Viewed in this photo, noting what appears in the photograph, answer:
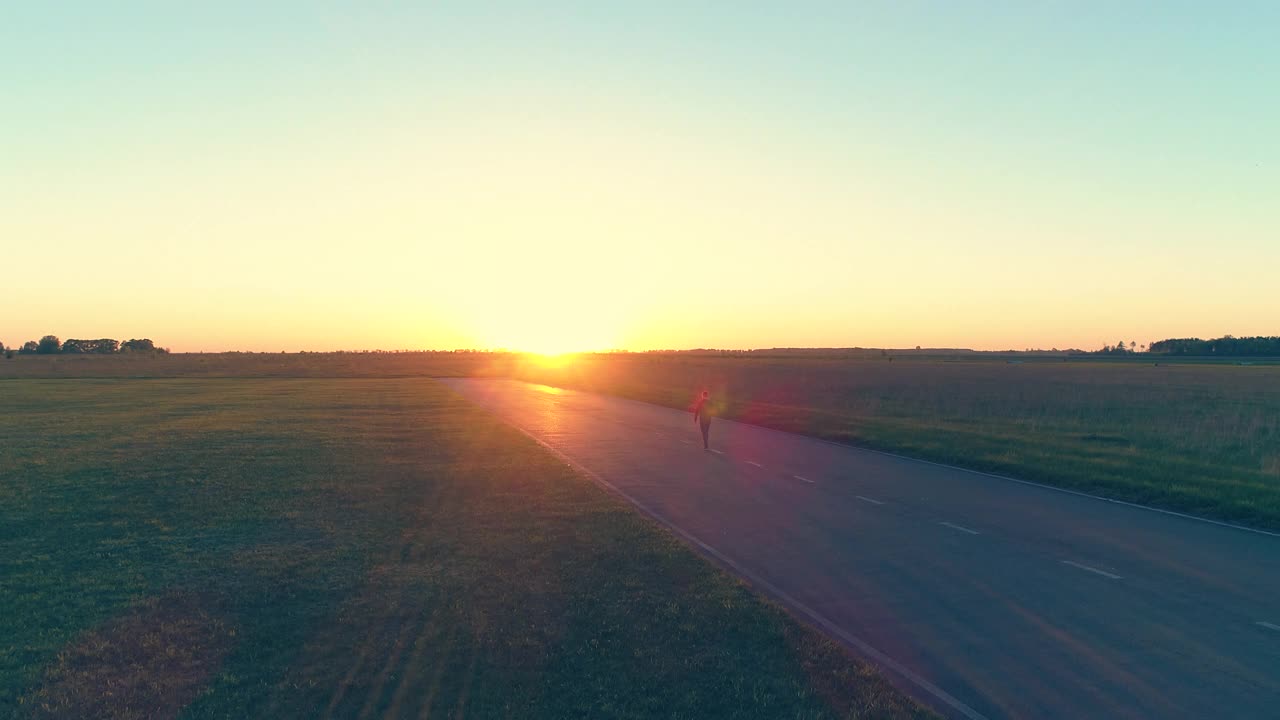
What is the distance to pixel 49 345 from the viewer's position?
195000 mm

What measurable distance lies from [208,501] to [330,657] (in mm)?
8349

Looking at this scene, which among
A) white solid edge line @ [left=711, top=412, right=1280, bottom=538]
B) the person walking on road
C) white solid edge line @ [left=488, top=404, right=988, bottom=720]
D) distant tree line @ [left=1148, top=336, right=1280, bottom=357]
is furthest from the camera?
distant tree line @ [left=1148, top=336, right=1280, bottom=357]

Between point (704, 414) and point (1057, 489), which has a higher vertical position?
point (704, 414)

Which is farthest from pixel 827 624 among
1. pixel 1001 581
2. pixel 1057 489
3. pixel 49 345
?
pixel 49 345

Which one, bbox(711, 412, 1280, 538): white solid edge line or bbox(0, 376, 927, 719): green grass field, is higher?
bbox(711, 412, 1280, 538): white solid edge line

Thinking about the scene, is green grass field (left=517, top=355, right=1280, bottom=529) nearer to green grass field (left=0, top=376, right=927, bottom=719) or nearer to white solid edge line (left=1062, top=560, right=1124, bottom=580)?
white solid edge line (left=1062, top=560, right=1124, bottom=580)

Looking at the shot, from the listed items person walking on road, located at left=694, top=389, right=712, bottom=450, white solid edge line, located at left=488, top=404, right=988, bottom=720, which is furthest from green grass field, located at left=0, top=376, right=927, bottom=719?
person walking on road, located at left=694, top=389, right=712, bottom=450

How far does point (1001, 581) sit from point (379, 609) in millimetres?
6775

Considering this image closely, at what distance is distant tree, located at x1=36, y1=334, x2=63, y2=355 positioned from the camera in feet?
632

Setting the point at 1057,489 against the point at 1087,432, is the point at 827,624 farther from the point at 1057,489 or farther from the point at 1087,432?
the point at 1087,432

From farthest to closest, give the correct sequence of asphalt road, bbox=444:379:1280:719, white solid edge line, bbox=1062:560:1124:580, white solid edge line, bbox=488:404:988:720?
white solid edge line, bbox=1062:560:1124:580 → asphalt road, bbox=444:379:1280:719 → white solid edge line, bbox=488:404:988:720

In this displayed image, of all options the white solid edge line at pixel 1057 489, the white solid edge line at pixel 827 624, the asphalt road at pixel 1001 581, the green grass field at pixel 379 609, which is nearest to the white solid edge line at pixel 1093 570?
the asphalt road at pixel 1001 581

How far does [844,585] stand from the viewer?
27.5 feet

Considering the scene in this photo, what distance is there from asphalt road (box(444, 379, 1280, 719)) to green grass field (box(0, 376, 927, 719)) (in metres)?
0.74
